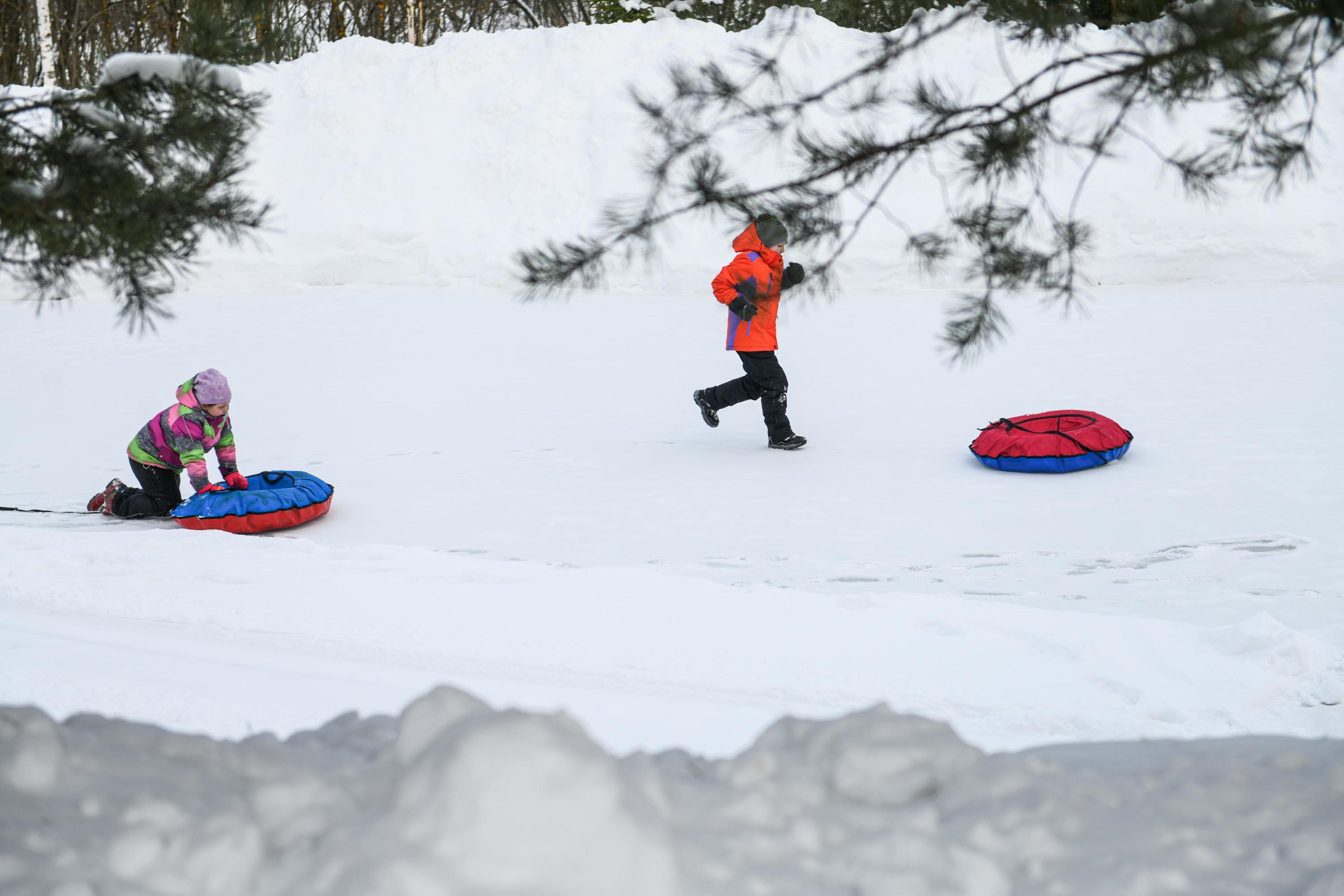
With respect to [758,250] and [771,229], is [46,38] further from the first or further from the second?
[771,229]

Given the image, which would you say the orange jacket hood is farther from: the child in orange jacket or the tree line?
the tree line

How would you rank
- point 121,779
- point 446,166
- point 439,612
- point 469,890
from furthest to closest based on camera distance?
1. point 446,166
2. point 439,612
3. point 121,779
4. point 469,890

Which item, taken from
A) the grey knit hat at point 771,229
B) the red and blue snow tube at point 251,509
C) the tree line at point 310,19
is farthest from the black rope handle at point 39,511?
the grey knit hat at point 771,229

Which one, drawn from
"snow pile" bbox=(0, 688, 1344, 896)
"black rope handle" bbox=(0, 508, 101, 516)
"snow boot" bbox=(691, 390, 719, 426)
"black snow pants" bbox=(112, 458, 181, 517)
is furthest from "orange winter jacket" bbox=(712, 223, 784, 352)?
"snow pile" bbox=(0, 688, 1344, 896)

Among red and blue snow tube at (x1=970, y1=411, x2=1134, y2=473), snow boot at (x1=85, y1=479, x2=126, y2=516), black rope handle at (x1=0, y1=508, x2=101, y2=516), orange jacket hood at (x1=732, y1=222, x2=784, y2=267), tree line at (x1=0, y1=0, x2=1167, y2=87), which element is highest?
tree line at (x1=0, y1=0, x2=1167, y2=87)

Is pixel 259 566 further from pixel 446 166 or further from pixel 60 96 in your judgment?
pixel 446 166

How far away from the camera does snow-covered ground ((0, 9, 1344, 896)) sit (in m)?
1.53

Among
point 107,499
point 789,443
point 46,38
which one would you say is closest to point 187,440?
point 107,499

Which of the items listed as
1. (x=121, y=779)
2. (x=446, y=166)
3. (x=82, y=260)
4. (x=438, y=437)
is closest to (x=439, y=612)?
(x=82, y=260)

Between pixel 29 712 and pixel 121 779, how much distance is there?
32 cm

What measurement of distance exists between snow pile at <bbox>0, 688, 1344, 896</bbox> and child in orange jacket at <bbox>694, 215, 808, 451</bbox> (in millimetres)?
4207

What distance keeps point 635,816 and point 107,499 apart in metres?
5.26

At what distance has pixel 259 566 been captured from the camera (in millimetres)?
4641

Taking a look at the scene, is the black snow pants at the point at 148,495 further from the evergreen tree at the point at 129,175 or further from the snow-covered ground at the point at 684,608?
the evergreen tree at the point at 129,175
